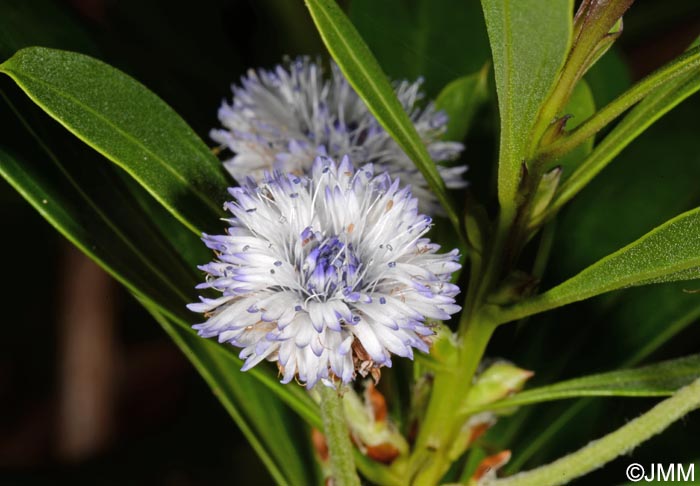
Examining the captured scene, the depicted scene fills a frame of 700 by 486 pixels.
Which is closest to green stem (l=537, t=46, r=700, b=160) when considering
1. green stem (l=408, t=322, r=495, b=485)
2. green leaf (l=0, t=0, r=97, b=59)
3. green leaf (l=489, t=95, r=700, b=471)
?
green stem (l=408, t=322, r=495, b=485)

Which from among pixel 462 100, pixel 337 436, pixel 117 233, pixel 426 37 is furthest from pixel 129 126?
pixel 426 37

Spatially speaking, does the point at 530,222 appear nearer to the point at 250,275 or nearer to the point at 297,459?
the point at 250,275

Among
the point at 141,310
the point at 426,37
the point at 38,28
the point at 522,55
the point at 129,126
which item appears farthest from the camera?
the point at 141,310

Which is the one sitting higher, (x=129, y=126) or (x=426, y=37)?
(x=426, y=37)

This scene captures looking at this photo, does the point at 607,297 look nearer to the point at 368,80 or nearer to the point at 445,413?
the point at 445,413

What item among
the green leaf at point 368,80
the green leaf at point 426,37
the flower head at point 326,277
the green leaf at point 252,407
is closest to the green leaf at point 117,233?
the green leaf at point 252,407

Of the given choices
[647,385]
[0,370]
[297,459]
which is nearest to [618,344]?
[647,385]

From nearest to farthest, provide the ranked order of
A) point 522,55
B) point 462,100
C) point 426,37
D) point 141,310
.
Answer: point 522,55, point 462,100, point 426,37, point 141,310
